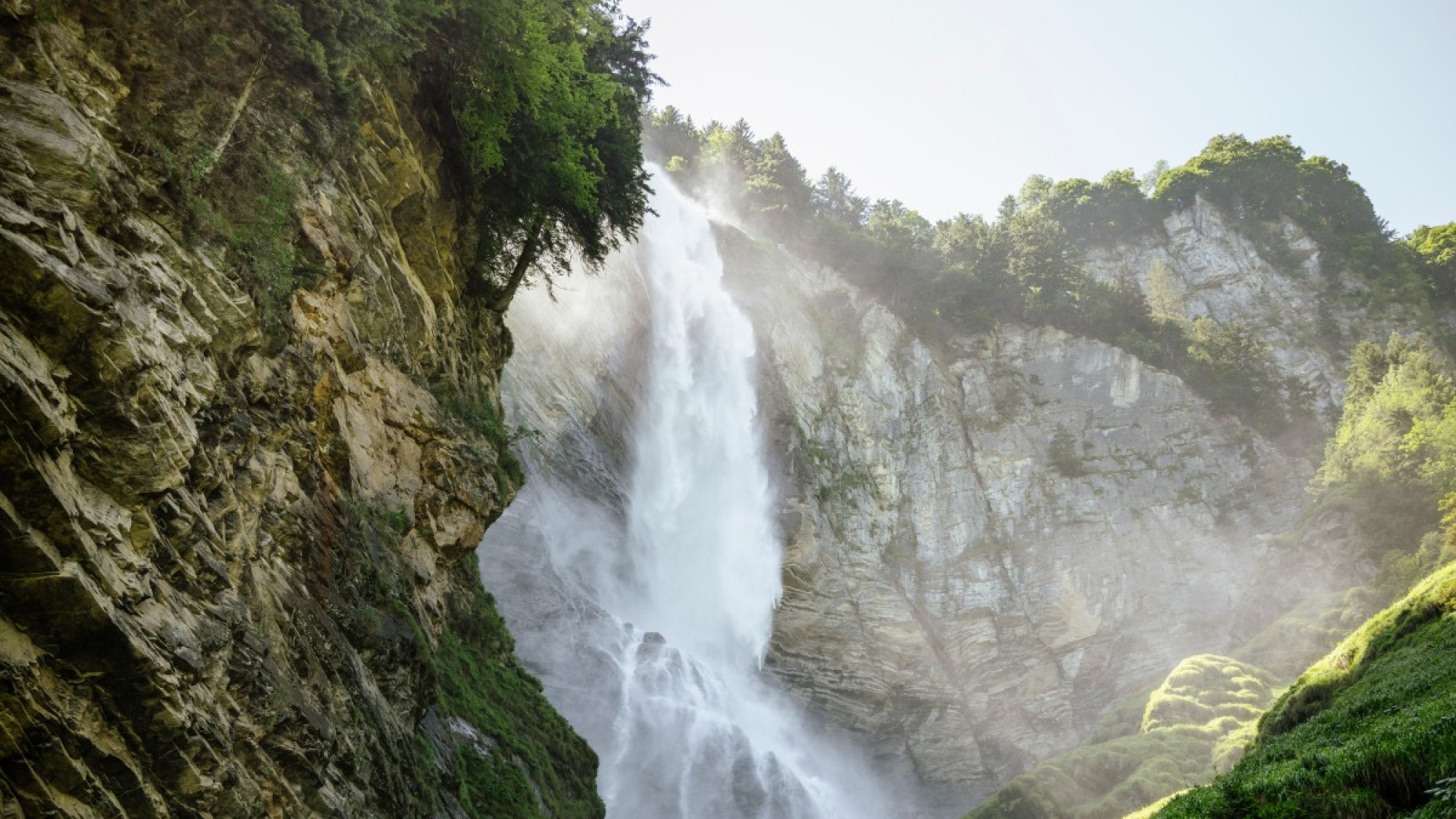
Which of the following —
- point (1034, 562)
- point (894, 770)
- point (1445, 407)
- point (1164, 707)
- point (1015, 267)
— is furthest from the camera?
point (1015, 267)

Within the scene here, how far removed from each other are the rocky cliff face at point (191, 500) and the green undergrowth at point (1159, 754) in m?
20.1

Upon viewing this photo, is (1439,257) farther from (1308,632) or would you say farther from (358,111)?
(358,111)

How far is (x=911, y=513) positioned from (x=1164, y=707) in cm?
1535

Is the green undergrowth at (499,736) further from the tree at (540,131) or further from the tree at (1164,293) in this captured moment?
the tree at (1164,293)

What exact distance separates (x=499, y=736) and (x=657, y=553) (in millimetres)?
22612

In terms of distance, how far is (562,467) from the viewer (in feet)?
107

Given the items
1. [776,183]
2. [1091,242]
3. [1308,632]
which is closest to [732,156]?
[776,183]

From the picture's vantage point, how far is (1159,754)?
27031mm

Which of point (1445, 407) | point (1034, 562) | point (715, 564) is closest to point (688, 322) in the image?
point (715, 564)

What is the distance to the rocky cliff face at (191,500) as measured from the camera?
18.3 ft

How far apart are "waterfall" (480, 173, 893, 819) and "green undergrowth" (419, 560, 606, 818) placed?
11.0m

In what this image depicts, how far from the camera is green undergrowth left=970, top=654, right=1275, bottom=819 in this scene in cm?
2538

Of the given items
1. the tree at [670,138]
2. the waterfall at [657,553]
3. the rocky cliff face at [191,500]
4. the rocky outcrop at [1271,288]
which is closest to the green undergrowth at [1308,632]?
the waterfall at [657,553]

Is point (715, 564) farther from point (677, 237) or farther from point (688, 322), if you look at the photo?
point (677, 237)
